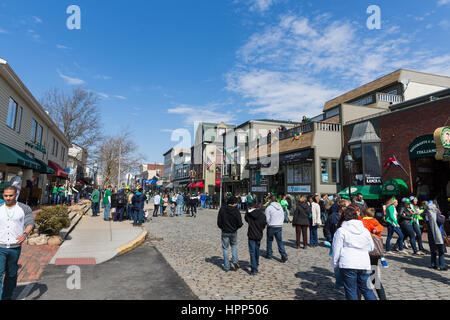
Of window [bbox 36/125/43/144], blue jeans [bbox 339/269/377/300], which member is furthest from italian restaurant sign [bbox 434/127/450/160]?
window [bbox 36/125/43/144]

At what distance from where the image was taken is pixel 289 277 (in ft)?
21.5

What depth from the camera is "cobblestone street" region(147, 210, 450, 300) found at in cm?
545

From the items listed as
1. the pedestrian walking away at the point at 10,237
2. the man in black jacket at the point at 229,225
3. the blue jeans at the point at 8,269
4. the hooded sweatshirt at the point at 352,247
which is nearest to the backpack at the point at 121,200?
the man in black jacket at the point at 229,225

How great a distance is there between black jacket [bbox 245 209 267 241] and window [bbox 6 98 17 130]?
14.4 m

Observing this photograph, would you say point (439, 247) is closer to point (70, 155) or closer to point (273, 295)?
point (273, 295)

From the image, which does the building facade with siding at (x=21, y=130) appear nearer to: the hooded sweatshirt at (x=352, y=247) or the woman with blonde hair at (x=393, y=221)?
the hooded sweatshirt at (x=352, y=247)

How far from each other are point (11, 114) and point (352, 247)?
17.7 m

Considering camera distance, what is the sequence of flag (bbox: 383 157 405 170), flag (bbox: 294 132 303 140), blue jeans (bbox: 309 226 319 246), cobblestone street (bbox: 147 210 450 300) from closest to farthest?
cobblestone street (bbox: 147 210 450 300) < blue jeans (bbox: 309 226 319 246) < flag (bbox: 383 157 405 170) < flag (bbox: 294 132 303 140)

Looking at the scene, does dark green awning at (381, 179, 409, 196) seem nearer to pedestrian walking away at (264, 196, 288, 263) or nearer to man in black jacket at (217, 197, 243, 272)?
pedestrian walking away at (264, 196, 288, 263)

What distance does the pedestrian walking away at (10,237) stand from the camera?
4.40 metres

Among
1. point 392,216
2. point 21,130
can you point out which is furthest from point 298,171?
point 21,130

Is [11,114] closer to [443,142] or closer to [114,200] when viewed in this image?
[114,200]

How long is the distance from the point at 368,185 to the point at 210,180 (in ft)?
111
